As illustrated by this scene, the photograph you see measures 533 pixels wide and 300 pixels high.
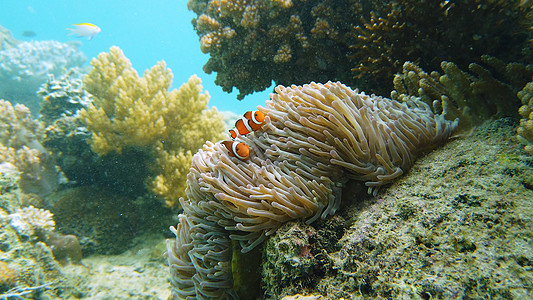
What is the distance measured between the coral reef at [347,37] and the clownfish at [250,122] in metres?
1.80

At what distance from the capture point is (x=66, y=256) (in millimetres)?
4609

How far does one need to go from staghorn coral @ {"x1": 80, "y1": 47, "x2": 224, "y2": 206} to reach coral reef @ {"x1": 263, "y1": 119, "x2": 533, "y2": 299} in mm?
3966

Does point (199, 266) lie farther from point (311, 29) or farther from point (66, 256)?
point (66, 256)

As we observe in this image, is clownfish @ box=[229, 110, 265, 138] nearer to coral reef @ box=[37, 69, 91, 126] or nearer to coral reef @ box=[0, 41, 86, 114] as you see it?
coral reef @ box=[37, 69, 91, 126]

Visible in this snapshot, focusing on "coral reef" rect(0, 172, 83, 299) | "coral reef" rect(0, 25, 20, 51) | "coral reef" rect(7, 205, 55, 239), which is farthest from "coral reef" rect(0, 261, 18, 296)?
"coral reef" rect(0, 25, 20, 51)

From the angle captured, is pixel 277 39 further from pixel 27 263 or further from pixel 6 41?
pixel 6 41

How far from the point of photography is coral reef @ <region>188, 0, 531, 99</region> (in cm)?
257

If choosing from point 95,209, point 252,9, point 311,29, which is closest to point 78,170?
point 95,209

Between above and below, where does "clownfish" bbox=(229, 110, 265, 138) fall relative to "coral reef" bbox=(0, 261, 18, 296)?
above

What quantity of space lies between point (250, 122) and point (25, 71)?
65.1 ft

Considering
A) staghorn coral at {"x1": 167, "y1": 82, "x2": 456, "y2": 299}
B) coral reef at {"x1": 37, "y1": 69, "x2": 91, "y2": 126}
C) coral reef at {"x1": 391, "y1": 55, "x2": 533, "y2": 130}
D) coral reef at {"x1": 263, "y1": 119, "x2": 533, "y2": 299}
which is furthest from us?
coral reef at {"x1": 37, "y1": 69, "x2": 91, "y2": 126}

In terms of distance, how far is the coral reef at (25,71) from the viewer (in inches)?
591

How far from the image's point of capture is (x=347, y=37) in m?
3.84

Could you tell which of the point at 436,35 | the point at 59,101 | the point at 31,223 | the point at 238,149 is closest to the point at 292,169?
the point at 238,149
